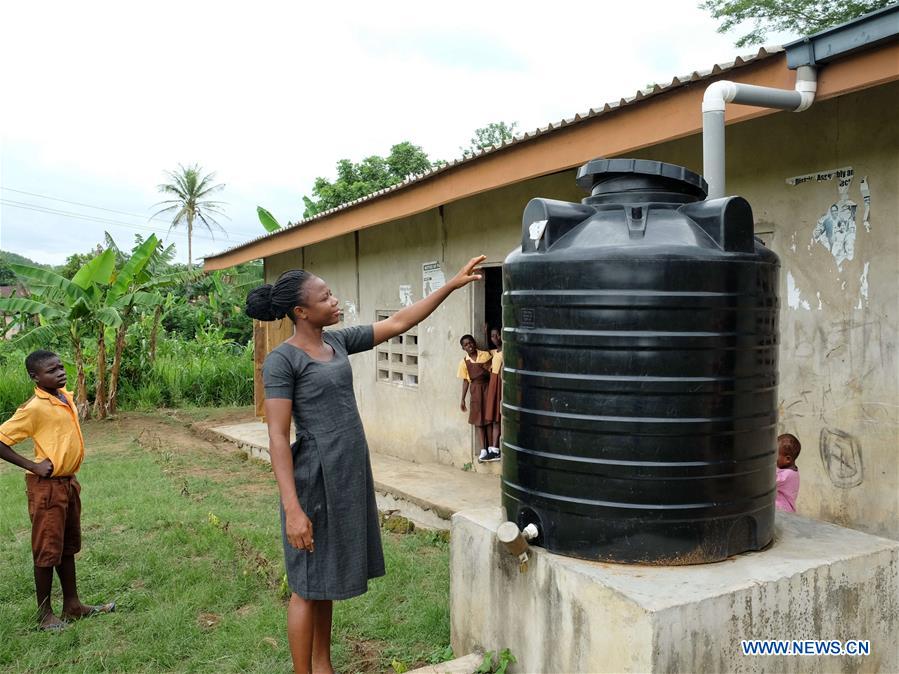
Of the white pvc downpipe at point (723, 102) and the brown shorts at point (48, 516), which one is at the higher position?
the white pvc downpipe at point (723, 102)

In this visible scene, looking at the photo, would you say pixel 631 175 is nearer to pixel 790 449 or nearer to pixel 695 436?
pixel 695 436

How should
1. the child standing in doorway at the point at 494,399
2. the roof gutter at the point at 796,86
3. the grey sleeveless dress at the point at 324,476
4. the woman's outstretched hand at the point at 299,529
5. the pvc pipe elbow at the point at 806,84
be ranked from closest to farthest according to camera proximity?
the woman's outstretched hand at the point at 299,529 < the grey sleeveless dress at the point at 324,476 < the roof gutter at the point at 796,86 < the pvc pipe elbow at the point at 806,84 < the child standing in doorway at the point at 494,399

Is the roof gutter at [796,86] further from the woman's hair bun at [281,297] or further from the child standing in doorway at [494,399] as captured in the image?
the child standing in doorway at [494,399]

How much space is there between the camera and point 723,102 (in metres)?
3.35

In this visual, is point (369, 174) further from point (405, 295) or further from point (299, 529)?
point (299, 529)

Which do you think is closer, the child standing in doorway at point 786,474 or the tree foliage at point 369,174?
the child standing in doorway at point 786,474

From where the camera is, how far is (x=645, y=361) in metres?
2.35

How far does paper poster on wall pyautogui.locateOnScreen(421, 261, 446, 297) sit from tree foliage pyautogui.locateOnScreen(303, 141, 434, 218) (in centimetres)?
1427

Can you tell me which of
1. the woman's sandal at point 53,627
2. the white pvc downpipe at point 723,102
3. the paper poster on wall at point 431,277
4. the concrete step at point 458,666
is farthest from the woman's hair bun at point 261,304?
the paper poster on wall at point 431,277

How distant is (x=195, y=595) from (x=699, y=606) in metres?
3.16

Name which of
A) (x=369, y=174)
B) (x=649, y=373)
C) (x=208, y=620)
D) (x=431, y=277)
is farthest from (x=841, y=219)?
(x=369, y=174)

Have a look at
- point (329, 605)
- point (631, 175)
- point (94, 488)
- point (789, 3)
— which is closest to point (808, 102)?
point (631, 175)

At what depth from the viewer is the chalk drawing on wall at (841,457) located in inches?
161

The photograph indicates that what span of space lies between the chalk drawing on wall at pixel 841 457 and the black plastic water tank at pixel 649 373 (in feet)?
5.99
